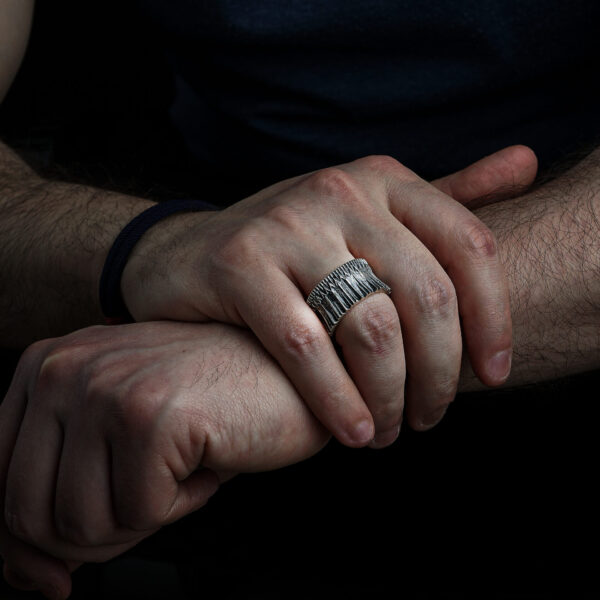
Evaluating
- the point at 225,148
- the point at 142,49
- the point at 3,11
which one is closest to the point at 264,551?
the point at 225,148

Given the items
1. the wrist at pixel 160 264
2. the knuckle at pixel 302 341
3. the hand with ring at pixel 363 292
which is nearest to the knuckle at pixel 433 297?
the hand with ring at pixel 363 292

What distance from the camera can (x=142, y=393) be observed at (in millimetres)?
716

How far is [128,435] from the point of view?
2.33 feet

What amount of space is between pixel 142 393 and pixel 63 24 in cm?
136

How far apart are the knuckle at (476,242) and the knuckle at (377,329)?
12 centimetres

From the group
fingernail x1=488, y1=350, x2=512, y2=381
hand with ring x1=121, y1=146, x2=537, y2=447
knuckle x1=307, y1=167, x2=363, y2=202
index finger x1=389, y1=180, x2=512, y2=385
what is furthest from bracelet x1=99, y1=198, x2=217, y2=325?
fingernail x1=488, y1=350, x2=512, y2=381

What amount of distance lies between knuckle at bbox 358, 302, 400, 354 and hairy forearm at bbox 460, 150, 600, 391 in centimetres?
18

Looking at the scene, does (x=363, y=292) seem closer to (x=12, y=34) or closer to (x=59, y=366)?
(x=59, y=366)

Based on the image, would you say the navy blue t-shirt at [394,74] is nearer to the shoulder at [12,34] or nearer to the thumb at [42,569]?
the shoulder at [12,34]

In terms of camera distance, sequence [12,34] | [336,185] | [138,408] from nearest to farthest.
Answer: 1. [138,408]
2. [336,185]
3. [12,34]

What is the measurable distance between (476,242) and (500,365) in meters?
0.14

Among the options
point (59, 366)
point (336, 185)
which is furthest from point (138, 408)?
point (336, 185)

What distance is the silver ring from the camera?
72 centimetres

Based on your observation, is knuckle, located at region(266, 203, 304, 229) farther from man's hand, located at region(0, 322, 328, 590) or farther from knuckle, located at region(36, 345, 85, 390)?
knuckle, located at region(36, 345, 85, 390)
